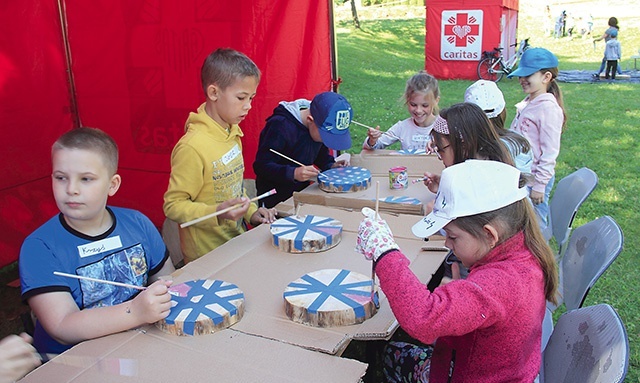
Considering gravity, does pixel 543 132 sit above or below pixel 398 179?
above

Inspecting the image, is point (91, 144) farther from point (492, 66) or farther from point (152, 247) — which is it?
point (492, 66)

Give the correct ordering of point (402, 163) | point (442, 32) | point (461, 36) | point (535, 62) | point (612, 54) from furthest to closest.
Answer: point (461, 36) → point (442, 32) → point (612, 54) → point (535, 62) → point (402, 163)

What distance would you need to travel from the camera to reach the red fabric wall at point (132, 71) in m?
3.69

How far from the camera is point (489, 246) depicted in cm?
153

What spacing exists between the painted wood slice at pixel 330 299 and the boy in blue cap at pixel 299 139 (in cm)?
122

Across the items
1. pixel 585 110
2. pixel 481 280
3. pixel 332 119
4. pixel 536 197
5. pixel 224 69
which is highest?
pixel 224 69

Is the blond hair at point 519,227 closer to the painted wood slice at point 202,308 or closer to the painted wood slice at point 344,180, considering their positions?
the painted wood slice at point 202,308

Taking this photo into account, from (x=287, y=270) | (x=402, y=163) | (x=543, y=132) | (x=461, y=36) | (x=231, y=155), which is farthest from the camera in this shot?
(x=461, y=36)

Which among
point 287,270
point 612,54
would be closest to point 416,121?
point 287,270

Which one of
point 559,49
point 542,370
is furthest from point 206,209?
point 559,49

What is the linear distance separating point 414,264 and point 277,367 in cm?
77

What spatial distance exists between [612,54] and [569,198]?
38.7ft

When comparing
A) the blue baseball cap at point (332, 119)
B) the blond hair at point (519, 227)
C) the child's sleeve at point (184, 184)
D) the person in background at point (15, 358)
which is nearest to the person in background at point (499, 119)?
the blue baseball cap at point (332, 119)

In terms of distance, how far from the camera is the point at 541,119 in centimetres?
348
